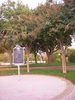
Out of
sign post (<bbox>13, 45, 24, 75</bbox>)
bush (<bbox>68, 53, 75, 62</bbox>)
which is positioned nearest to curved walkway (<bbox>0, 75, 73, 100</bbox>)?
sign post (<bbox>13, 45, 24, 75</bbox>)

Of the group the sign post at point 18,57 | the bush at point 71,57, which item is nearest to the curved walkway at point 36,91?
the sign post at point 18,57

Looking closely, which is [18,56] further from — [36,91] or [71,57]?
[71,57]

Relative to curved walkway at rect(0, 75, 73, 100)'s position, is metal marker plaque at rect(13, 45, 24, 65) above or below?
above

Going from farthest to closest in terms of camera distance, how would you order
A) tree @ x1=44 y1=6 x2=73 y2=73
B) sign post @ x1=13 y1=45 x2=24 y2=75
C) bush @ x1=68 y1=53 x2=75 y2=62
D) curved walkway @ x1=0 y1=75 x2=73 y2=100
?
bush @ x1=68 y1=53 x2=75 y2=62, tree @ x1=44 y1=6 x2=73 y2=73, sign post @ x1=13 y1=45 x2=24 y2=75, curved walkway @ x1=0 y1=75 x2=73 y2=100

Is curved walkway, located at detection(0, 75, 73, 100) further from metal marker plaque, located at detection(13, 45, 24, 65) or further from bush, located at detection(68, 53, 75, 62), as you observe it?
bush, located at detection(68, 53, 75, 62)

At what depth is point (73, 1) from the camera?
13.7 metres

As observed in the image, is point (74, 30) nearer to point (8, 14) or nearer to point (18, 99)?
point (18, 99)

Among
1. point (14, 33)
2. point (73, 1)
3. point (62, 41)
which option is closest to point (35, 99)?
point (73, 1)

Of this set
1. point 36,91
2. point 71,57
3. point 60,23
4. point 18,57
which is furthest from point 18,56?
point 71,57

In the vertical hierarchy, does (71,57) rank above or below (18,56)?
above

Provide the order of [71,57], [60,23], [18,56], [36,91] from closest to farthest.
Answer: [36,91] < [18,56] < [60,23] < [71,57]

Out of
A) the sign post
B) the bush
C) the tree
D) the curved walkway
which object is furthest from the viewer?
the bush

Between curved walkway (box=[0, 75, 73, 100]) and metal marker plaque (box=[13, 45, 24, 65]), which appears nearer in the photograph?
curved walkway (box=[0, 75, 73, 100])

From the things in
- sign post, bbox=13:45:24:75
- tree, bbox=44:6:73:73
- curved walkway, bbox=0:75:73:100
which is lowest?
curved walkway, bbox=0:75:73:100
